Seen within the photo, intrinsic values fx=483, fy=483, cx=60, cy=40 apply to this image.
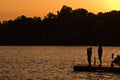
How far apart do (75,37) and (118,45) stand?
20.1 meters

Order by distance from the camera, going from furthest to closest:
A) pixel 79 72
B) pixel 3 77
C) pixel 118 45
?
1. pixel 118 45
2. pixel 79 72
3. pixel 3 77

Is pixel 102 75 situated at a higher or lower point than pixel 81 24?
lower

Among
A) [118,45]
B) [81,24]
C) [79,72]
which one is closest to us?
[79,72]

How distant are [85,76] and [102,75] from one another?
1755mm

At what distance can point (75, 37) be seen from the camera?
19788cm

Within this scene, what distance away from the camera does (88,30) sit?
19712 centimetres

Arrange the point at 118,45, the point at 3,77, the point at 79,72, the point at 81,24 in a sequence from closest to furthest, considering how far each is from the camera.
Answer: the point at 3,77 < the point at 79,72 < the point at 118,45 < the point at 81,24

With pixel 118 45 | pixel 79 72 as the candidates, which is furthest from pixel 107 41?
pixel 79 72

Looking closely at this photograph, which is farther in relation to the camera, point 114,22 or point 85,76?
point 114,22

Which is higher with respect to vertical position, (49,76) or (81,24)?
(81,24)

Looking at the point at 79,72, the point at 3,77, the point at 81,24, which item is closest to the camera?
the point at 3,77

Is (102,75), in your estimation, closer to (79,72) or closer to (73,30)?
(79,72)

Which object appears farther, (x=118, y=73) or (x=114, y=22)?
(x=114, y=22)

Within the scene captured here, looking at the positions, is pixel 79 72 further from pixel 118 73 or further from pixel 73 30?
pixel 73 30
